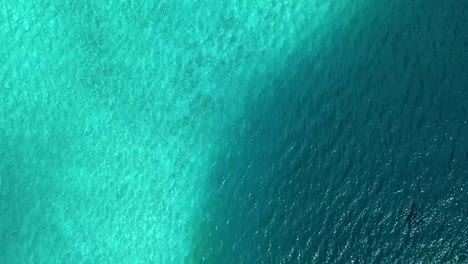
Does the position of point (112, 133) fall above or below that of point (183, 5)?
below

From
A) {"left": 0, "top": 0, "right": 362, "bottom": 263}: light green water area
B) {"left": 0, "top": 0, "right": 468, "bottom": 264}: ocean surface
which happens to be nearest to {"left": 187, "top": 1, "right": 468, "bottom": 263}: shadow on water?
{"left": 0, "top": 0, "right": 468, "bottom": 264}: ocean surface

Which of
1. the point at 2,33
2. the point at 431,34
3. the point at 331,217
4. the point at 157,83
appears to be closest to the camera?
the point at 331,217

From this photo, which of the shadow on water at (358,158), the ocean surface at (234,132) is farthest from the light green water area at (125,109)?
the shadow on water at (358,158)

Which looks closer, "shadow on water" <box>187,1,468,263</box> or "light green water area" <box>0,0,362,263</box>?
"shadow on water" <box>187,1,468,263</box>

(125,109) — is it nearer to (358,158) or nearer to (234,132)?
(234,132)

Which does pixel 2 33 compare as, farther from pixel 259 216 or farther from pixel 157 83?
pixel 259 216

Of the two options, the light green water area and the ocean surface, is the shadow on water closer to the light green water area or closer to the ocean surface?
the ocean surface

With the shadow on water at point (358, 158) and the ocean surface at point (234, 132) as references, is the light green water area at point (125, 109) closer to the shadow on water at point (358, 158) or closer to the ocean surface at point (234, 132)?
the ocean surface at point (234, 132)

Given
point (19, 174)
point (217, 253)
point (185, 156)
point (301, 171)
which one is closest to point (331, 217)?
point (301, 171)
